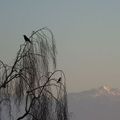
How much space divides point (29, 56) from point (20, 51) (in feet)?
0.81

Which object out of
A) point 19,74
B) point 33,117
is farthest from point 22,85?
point 33,117

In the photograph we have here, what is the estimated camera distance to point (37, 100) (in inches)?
341

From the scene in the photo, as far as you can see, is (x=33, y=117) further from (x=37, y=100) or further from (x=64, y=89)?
(x=64, y=89)

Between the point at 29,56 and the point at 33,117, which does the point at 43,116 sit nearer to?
the point at 33,117

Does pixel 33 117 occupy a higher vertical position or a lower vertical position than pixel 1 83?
lower

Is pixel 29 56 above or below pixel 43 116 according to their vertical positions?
above

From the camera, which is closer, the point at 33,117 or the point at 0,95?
the point at 33,117

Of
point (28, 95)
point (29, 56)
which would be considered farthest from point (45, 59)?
point (28, 95)

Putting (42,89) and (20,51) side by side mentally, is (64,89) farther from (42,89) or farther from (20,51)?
(20,51)

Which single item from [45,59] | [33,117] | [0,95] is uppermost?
[45,59]

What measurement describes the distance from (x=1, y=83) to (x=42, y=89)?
3.47 feet

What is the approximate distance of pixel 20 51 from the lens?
893cm

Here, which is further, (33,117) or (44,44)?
(44,44)

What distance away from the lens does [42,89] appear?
876 cm
